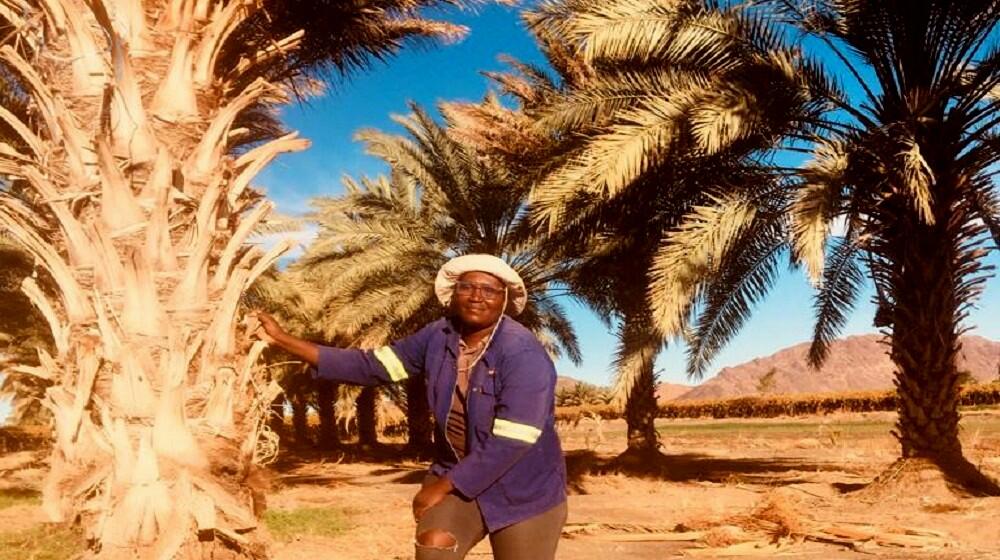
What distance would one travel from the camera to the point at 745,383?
170000 millimetres

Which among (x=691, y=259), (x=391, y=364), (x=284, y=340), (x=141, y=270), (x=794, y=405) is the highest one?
(x=691, y=259)

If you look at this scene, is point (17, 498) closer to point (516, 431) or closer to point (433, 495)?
point (433, 495)

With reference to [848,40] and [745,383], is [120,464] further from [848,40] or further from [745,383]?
[745,383]

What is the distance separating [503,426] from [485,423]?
179 mm

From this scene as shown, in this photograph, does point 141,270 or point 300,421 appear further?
point 300,421

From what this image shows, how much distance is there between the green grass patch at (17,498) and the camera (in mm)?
11384

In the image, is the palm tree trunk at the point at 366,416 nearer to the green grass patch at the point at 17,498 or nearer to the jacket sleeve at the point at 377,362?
the green grass patch at the point at 17,498

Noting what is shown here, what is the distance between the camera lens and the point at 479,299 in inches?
119

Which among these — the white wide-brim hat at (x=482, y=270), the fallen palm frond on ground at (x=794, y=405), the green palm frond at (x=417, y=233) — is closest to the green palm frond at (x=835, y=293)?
the green palm frond at (x=417, y=233)

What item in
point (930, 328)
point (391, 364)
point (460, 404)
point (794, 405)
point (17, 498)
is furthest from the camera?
point (794, 405)

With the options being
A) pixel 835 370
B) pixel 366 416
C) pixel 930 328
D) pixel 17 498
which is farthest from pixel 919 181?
pixel 835 370

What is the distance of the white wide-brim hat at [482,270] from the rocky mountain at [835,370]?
157491 mm

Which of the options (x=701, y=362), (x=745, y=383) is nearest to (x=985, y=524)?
(x=701, y=362)

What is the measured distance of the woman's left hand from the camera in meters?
2.74
